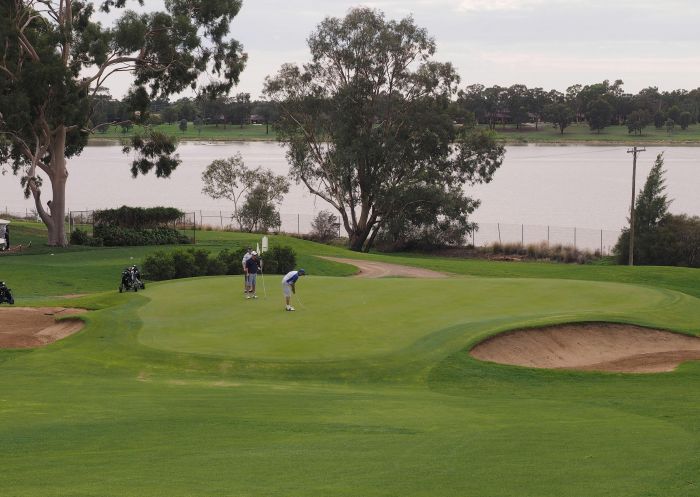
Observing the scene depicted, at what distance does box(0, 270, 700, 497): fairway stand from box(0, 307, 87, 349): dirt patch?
1063 millimetres

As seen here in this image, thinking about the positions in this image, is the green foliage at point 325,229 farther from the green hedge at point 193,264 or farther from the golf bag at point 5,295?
the golf bag at point 5,295

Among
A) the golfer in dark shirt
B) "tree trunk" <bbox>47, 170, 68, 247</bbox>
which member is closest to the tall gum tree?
"tree trunk" <bbox>47, 170, 68, 247</bbox>

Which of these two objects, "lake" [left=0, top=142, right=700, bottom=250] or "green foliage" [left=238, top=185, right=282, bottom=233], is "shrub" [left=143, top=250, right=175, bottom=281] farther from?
"green foliage" [left=238, top=185, right=282, bottom=233]

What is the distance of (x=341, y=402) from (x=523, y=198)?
394 ft

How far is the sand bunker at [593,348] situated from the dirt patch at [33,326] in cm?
1176

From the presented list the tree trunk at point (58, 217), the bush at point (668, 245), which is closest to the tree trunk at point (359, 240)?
the bush at point (668, 245)

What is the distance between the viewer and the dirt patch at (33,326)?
1041 inches

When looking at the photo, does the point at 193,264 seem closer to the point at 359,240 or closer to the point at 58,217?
the point at 58,217

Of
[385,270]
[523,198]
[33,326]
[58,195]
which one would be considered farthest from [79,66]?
[523,198]

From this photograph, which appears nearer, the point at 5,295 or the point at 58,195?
the point at 5,295

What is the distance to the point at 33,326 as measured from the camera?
28.4m

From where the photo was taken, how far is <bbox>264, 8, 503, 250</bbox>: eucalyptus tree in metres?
81.3

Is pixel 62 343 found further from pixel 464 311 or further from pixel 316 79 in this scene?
pixel 316 79

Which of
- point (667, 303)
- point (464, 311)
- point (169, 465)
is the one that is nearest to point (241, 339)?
point (464, 311)
